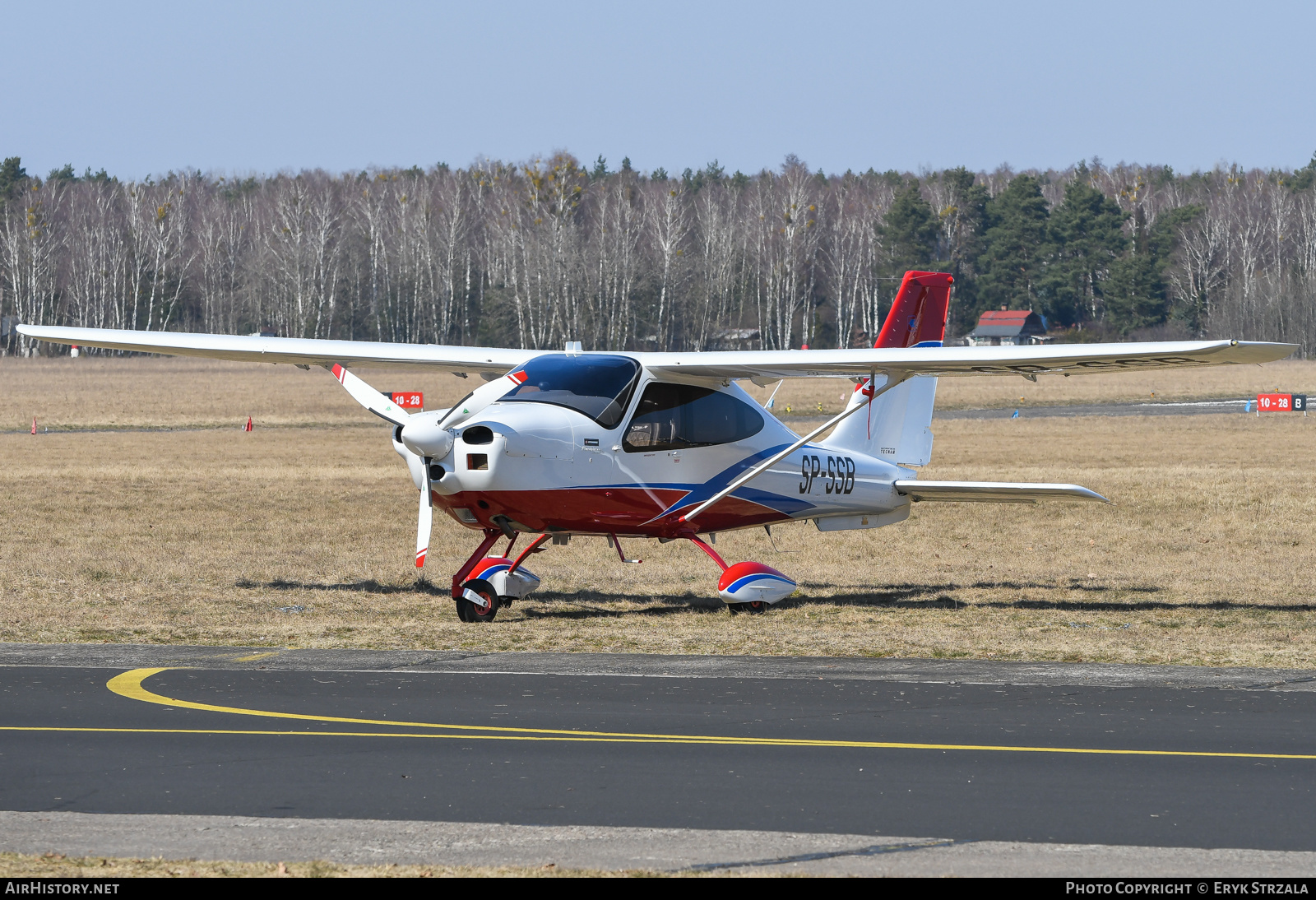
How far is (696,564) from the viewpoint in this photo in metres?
18.4

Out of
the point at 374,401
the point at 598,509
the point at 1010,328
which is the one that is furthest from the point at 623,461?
the point at 1010,328

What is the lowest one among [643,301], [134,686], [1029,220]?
[134,686]

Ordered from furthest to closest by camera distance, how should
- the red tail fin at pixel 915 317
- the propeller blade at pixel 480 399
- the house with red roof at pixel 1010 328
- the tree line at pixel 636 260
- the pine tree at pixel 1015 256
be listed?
the pine tree at pixel 1015 256
the house with red roof at pixel 1010 328
the tree line at pixel 636 260
the red tail fin at pixel 915 317
the propeller blade at pixel 480 399

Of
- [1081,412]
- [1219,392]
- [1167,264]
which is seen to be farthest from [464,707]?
[1167,264]

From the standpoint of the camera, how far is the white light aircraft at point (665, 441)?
1344 centimetres

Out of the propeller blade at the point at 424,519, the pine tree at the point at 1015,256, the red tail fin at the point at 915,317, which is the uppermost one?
the pine tree at the point at 1015,256

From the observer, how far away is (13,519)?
21359 millimetres

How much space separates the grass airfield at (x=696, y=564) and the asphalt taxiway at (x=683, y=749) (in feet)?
4.49

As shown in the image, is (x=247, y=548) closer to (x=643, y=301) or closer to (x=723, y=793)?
(x=723, y=793)

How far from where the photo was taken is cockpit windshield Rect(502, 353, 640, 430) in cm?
1406

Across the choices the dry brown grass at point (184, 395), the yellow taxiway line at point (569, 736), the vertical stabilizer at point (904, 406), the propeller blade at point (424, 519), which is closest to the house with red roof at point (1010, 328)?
the dry brown grass at point (184, 395)

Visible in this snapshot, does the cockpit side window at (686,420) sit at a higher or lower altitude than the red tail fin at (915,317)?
lower

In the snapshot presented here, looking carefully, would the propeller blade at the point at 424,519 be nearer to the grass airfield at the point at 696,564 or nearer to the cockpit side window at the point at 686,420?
the grass airfield at the point at 696,564

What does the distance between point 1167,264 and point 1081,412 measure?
6895cm
